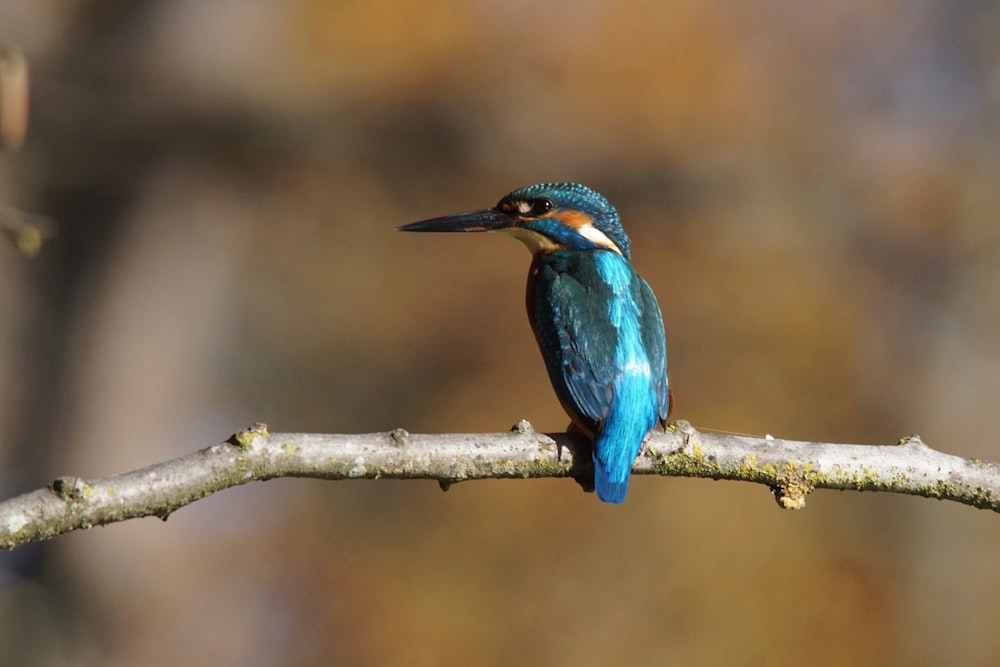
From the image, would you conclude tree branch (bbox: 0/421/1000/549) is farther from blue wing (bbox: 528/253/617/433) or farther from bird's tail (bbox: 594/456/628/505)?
blue wing (bbox: 528/253/617/433)

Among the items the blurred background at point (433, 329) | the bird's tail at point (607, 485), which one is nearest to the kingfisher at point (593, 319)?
the bird's tail at point (607, 485)

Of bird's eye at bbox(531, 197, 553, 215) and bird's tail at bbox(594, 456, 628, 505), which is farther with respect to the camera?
bird's eye at bbox(531, 197, 553, 215)

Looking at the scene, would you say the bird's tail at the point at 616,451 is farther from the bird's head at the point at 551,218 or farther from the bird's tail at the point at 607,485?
the bird's head at the point at 551,218

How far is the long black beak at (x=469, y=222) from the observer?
3045 mm

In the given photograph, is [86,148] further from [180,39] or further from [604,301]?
[604,301]

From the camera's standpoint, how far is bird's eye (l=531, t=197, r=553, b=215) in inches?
124

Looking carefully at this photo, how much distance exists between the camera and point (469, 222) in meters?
3.09

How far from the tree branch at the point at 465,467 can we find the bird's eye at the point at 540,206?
38.1 inches

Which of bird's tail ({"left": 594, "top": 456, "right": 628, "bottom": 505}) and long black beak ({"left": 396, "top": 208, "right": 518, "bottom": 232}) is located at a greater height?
long black beak ({"left": 396, "top": 208, "right": 518, "bottom": 232})

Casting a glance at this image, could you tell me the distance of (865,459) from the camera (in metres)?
2.21

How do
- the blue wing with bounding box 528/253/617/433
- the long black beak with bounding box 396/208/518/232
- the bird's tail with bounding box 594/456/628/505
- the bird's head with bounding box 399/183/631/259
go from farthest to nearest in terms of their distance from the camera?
the bird's head with bounding box 399/183/631/259, the long black beak with bounding box 396/208/518/232, the blue wing with bounding box 528/253/617/433, the bird's tail with bounding box 594/456/628/505

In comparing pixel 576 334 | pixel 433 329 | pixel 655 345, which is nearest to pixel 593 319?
pixel 576 334

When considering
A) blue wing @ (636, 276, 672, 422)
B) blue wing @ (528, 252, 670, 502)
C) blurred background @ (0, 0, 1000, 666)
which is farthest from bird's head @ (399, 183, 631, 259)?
blurred background @ (0, 0, 1000, 666)

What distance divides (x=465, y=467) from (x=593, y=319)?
906mm
